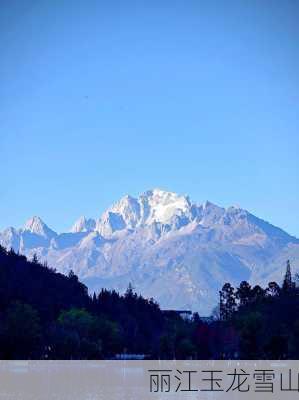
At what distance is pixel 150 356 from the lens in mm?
183000

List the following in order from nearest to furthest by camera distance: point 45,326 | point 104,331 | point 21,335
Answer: point 21,335, point 45,326, point 104,331

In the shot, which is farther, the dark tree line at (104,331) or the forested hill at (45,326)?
the forested hill at (45,326)

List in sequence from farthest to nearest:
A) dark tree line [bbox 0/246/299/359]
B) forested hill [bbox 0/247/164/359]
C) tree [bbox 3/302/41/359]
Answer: forested hill [bbox 0/247/164/359] → tree [bbox 3/302/41/359] → dark tree line [bbox 0/246/299/359]

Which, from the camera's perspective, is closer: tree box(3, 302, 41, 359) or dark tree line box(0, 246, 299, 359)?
dark tree line box(0, 246, 299, 359)

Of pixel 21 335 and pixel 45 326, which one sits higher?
pixel 45 326

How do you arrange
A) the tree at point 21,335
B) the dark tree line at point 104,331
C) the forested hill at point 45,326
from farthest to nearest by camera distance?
1. the forested hill at point 45,326
2. the tree at point 21,335
3. the dark tree line at point 104,331

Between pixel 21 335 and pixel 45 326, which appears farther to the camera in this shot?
pixel 45 326

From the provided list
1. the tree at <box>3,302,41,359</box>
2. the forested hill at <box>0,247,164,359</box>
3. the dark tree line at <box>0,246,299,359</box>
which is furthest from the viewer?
the forested hill at <box>0,247,164,359</box>

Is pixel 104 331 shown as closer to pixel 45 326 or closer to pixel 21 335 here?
pixel 45 326

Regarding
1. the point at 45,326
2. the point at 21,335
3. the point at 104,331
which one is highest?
the point at 45,326

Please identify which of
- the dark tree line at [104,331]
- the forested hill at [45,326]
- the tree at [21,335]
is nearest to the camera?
the dark tree line at [104,331]

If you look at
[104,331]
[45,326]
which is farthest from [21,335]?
[104,331]
